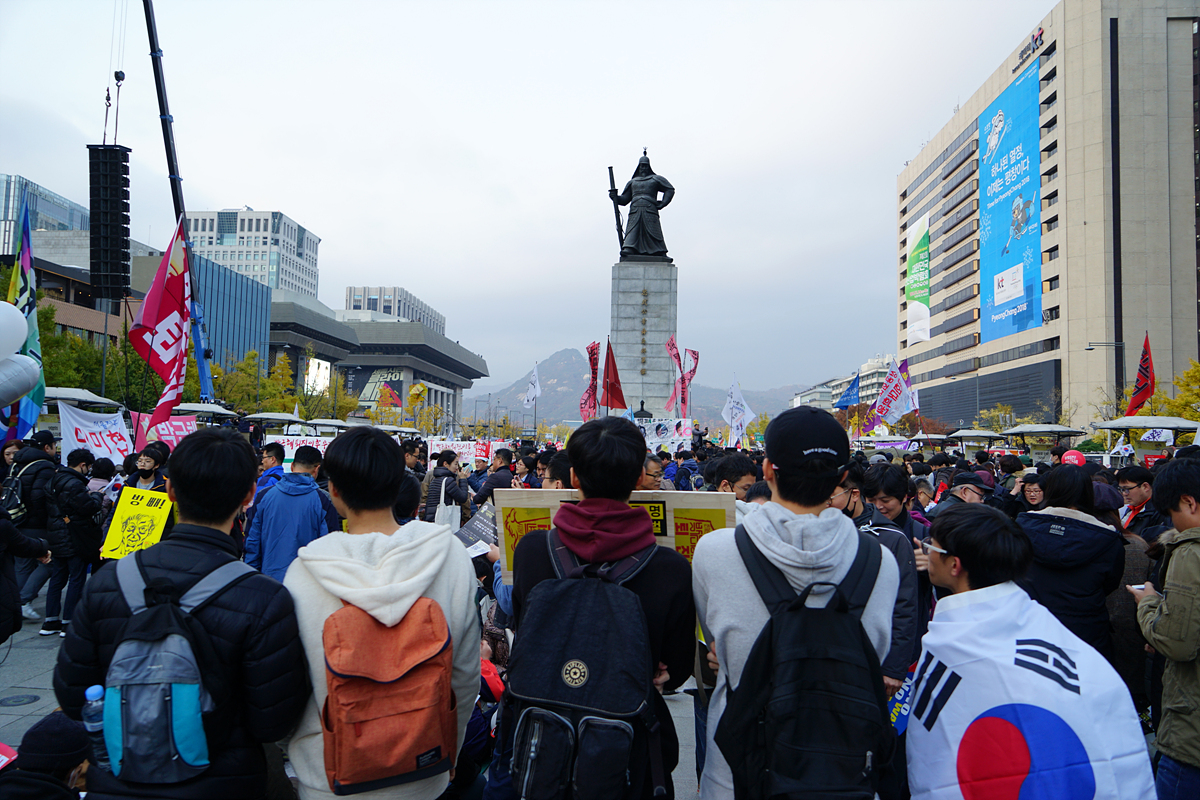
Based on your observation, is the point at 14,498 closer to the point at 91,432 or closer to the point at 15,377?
the point at 15,377

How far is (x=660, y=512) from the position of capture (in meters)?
2.73

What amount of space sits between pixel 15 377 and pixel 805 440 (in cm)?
499

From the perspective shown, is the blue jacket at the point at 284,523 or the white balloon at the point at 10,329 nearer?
the white balloon at the point at 10,329

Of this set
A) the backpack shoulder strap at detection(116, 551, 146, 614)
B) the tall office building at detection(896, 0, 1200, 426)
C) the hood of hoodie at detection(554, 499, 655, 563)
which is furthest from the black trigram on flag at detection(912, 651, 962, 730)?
the tall office building at detection(896, 0, 1200, 426)

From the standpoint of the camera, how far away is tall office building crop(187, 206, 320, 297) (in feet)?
410

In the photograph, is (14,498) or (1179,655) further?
(14,498)

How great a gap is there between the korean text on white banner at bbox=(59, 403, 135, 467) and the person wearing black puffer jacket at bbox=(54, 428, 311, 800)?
9.83 meters

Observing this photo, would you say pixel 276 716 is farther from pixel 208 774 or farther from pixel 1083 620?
pixel 1083 620

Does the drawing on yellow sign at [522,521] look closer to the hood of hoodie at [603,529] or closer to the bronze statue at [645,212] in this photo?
the hood of hoodie at [603,529]

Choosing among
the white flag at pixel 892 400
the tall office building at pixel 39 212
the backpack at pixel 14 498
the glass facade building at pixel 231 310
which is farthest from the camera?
the tall office building at pixel 39 212

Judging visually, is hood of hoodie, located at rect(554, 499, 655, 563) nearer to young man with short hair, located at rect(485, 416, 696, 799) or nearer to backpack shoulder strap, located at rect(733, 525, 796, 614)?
young man with short hair, located at rect(485, 416, 696, 799)

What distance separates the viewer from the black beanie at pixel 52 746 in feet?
8.14

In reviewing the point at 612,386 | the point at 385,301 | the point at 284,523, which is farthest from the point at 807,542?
the point at 385,301

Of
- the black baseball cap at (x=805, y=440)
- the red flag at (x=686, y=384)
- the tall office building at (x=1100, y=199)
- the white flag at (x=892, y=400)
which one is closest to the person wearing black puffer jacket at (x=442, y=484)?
the black baseball cap at (x=805, y=440)
